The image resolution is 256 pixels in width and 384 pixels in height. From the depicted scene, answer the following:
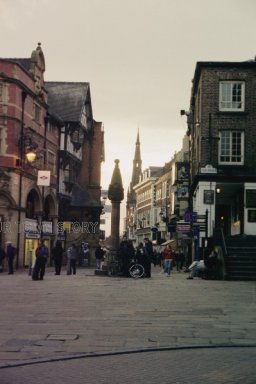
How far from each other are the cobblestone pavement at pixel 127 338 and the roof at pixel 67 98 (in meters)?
38.0

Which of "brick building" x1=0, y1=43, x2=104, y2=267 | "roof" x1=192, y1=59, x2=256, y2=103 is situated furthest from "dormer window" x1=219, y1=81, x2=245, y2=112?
"brick building" x1=0, y1=43, x2=104, y2=267

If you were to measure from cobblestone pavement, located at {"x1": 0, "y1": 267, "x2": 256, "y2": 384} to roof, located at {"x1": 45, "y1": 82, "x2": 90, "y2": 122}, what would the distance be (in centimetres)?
3804

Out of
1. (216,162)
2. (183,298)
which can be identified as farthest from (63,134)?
(183,298)

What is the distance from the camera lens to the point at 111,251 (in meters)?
29.9

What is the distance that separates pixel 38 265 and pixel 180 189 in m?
17.7

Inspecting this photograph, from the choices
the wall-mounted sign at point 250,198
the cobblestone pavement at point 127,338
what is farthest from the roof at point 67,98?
the cobblestone pavement at point 127,338

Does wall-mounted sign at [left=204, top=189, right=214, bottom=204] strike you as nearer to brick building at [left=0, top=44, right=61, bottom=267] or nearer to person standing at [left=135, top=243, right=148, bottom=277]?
person standing at [left=135, top=243, right=148, bottom=277]

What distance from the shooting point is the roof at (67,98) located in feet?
177

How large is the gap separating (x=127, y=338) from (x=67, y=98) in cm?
4721

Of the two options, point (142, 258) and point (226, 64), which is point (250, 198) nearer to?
point (226, 64)

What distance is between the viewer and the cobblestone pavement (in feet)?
23.6

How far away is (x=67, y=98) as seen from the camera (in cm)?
5541

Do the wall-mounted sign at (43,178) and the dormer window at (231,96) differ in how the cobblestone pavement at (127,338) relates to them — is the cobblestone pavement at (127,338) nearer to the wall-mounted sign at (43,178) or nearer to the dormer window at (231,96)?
the wall-mounted sign at (43,178)

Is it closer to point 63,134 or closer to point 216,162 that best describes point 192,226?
→ point 216,162
